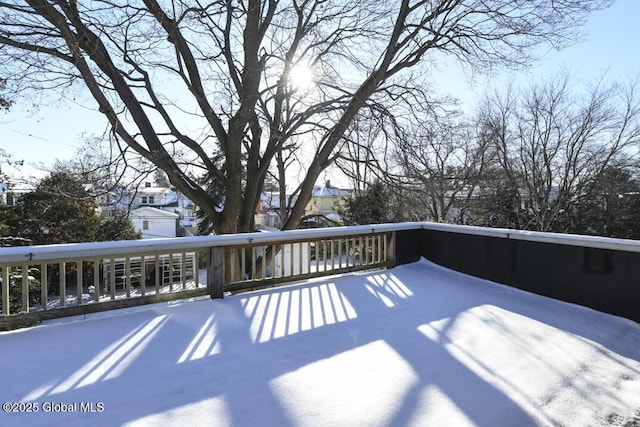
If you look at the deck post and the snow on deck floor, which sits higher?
the deck post

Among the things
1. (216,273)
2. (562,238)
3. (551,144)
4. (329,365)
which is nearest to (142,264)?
(216,273)

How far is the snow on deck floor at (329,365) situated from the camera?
6.31 feet

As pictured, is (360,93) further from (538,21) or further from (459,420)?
(459,420)

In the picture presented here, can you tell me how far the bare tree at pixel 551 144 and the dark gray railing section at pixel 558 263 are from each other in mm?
14036

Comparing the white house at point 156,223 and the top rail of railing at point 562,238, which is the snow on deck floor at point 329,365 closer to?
the top rail of railing at point 562,238

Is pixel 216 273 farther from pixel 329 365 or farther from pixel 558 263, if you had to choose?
pixel 558 263

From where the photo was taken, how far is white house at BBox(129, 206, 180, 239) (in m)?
24.3

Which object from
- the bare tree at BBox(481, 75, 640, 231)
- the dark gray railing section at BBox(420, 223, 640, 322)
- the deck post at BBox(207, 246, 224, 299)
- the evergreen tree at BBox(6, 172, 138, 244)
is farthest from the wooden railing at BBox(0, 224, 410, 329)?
the bare tree at BBox(481, 75, 640, 231)

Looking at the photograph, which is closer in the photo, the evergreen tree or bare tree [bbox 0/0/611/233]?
bare tree [bbox 0/0/611/233]

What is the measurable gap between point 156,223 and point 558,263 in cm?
2583

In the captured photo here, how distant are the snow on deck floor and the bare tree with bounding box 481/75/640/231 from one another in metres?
15.6

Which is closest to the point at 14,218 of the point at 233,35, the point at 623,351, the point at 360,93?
the point at 233,35

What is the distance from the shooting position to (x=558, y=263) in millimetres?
3924

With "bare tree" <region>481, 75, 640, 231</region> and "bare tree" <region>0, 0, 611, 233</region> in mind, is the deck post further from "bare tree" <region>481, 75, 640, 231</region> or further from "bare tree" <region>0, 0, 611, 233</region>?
"bare tree" <region>481, 75, 640, 231</region>
